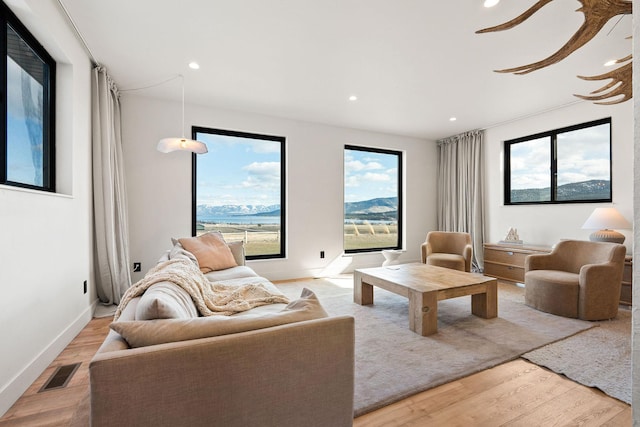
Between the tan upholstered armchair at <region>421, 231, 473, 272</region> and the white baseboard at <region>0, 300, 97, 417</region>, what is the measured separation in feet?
13.4

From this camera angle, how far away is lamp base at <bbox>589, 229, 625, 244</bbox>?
127 inches

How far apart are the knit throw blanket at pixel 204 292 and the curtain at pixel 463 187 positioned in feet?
13.8

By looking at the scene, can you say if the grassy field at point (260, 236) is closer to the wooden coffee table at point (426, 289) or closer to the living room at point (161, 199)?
the living room at point (161, 199)

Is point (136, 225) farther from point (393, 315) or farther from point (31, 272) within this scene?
point (393, 315)

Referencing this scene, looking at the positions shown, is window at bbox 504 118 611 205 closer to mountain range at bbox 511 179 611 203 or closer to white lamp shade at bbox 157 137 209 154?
mountain range at bbox 511 179 611 203

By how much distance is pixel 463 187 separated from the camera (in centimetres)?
519

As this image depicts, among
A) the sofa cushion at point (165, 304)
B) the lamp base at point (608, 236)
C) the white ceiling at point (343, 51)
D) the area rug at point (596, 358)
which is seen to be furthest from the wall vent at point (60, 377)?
the lamp base at point (608, 236)

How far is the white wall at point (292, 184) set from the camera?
364cm

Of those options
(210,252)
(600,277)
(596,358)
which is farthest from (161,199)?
(600,277)

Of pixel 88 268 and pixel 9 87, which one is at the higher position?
pixel 9 87

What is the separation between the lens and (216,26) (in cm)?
227

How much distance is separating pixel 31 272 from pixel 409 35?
318 centimetres

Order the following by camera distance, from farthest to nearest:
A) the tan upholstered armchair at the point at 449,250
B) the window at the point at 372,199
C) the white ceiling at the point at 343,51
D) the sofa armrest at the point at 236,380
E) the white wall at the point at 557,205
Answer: the window at the point at 372,199 → the tan upholstered armchair at the point at 449,250 → the white wall at the point at 557,205 → the white ceiling at the point at 343,51 → the sofa armrest at the point at 236,380

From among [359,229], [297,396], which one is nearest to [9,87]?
[297,396]
